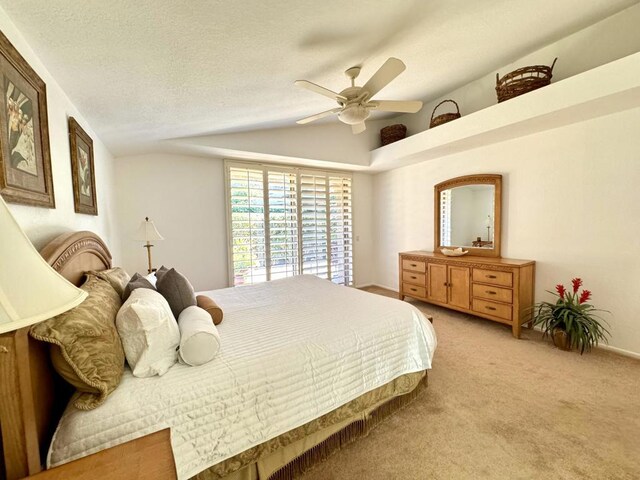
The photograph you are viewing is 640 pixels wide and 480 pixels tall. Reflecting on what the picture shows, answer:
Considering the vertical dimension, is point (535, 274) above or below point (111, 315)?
below

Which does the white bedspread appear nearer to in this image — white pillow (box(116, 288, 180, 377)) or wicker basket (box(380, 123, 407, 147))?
white pillow (box(116, 288, 180, 377))

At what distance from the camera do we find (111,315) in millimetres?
1257

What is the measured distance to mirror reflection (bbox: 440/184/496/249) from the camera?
3598 millimetres

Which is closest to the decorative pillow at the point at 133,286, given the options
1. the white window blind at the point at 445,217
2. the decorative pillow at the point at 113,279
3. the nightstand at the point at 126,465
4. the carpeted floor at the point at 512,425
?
the decorative pillow at the point at 113,279

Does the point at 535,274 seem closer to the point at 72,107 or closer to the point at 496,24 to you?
the point at 496,24

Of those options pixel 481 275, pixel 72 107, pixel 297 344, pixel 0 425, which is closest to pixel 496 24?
pixel 481 275

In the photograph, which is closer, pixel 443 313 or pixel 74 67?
pixel 74 67

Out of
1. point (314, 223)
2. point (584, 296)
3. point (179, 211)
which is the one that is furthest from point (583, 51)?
point (179, 211)

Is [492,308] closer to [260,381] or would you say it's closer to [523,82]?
[523,82]

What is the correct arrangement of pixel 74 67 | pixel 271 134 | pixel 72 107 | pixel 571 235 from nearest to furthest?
pixel 74 67
pixel 72 107
pixel 571 235
pixel 271 134

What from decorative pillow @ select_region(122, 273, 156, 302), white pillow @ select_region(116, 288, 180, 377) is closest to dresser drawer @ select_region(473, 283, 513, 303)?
white pillow @ select_region(116, 288, 180, 377)

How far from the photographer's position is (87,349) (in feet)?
3.29

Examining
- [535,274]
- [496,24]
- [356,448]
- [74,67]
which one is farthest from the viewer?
[535,274]

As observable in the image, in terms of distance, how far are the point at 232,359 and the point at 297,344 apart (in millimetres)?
351
